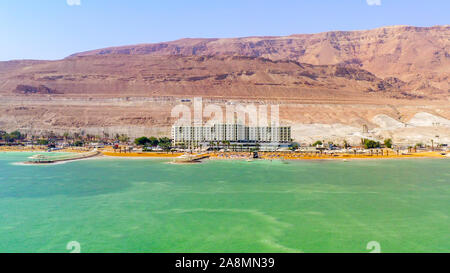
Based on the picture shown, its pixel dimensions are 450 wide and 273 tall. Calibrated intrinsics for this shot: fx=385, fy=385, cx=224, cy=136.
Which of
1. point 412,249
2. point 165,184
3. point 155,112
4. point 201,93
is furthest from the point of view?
point 201,93

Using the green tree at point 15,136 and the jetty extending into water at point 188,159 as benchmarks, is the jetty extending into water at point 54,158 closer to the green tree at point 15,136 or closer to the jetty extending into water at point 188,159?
the jetty extending into water at point 188,159

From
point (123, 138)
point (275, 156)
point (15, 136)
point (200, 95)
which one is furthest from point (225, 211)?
point (200, 95)

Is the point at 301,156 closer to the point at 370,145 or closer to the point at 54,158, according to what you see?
the point at 370,145

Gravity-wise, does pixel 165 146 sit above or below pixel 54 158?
above
